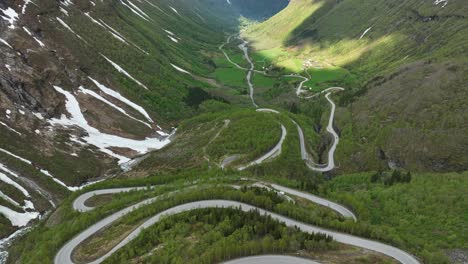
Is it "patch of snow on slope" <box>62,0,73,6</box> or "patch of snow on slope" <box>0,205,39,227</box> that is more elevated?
"patch of snow on slope" <box>62,0,73,6</box>

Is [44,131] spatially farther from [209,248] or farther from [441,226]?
[441,226]

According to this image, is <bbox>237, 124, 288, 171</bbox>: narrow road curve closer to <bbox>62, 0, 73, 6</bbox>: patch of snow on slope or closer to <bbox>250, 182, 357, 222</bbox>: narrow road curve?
<bbox>250, 182, 357, 222</bbox>: narrow road curve

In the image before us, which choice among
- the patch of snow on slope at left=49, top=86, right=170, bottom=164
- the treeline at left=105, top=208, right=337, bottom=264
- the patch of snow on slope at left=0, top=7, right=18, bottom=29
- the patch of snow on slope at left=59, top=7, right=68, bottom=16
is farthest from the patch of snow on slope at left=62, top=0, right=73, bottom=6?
the treeline at left=105, top=208, right=337, bottom=264

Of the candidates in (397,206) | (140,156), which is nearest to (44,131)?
(140,156)

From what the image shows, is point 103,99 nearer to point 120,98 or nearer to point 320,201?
point 120,98

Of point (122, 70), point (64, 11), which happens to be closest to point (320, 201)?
point (122, 70)

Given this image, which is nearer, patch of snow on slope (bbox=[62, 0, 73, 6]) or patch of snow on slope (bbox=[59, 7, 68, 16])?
patch of snow on slope (bbox=[59, 7, 68, 16])

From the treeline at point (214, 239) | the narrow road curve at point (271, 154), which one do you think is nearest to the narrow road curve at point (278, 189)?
the treeline at point (214, 239)
